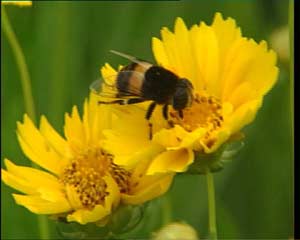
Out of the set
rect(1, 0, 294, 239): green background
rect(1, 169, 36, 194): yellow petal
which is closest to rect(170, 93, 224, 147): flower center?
rect(1, 169, 36, 194): yellow petal

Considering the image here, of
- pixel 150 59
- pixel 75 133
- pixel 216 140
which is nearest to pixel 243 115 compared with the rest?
pixel 216 140

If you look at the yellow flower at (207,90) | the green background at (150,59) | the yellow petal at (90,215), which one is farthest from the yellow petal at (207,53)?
the green background at (150,59)

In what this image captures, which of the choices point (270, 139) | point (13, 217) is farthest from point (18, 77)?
point (270, 139)

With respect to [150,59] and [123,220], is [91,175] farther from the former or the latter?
[150,59]

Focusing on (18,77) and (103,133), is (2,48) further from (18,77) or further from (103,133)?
(103,133)

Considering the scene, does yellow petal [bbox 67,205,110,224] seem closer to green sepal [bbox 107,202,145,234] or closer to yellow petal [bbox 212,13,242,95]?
green sepal [bbox 107,202,145,234]

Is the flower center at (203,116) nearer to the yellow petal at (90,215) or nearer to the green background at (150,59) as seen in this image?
the yellow petal at (90,215)

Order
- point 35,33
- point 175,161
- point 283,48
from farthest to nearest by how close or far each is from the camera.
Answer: point 35,33 → point 283,48 → point 175,161
